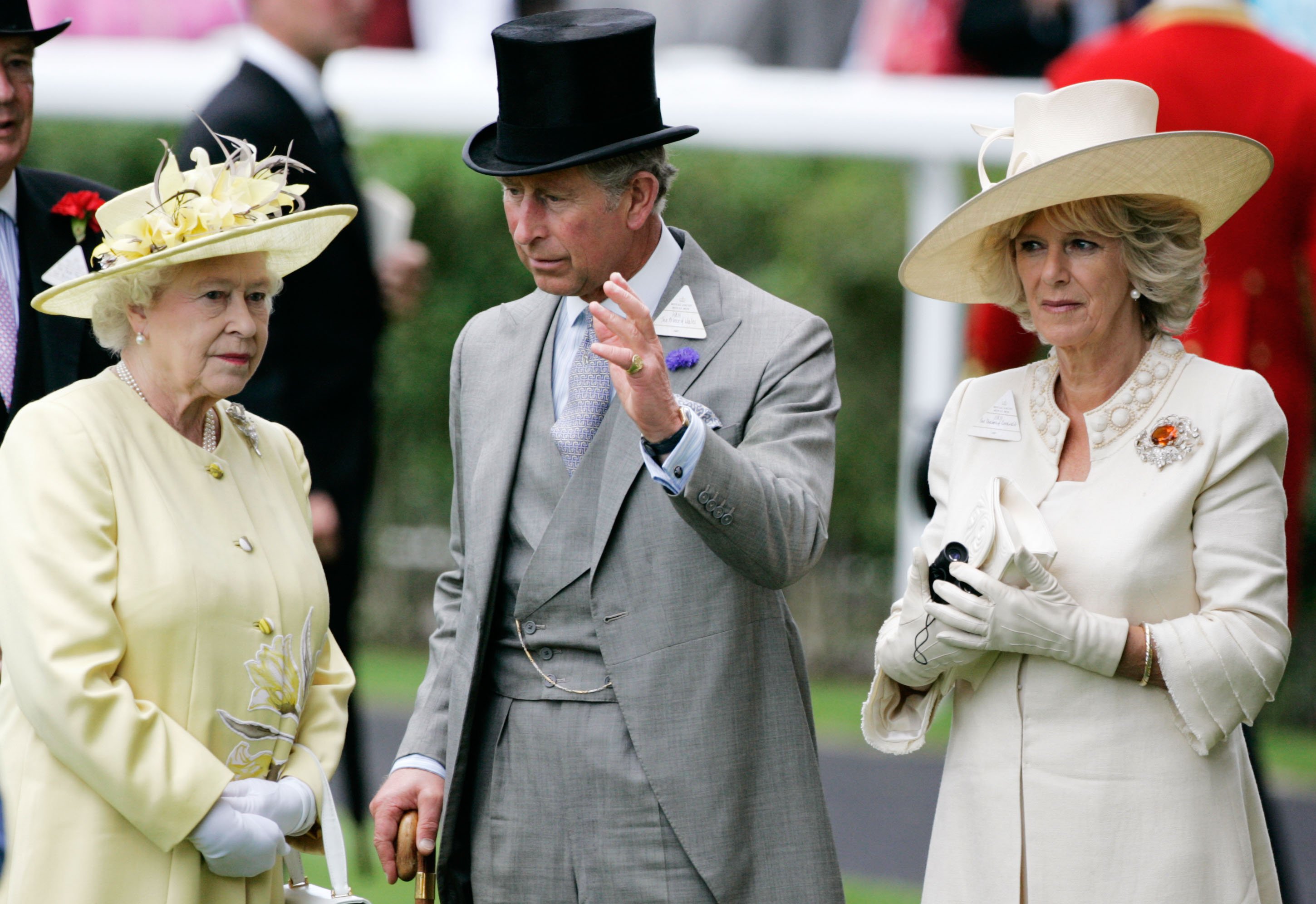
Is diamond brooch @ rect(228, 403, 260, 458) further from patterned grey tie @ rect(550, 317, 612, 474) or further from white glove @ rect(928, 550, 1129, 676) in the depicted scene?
white glove @ rect(928, 550, 1129, 676)

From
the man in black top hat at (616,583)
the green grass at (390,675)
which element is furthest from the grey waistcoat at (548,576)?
the green grass at (390,675)

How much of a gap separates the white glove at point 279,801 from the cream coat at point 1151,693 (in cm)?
123

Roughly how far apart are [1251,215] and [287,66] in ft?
9.81

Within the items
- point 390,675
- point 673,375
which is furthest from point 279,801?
point 390,675

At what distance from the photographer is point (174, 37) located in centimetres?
826

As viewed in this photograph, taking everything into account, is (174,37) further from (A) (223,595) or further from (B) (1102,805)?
(B) (1102,805)

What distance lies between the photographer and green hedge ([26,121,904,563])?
1245 centimetres

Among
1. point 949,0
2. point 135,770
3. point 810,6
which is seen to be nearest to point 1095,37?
point 949,0

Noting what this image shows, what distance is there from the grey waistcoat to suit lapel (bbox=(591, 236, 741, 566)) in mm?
39

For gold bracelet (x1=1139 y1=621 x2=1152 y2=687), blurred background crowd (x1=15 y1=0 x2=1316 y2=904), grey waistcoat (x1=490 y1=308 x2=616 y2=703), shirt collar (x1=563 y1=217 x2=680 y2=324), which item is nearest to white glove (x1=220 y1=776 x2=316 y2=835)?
grey waistcoat (x1=490 y1=308 x2=616 y2=703)

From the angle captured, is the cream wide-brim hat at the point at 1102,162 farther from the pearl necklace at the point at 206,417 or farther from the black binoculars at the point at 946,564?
the pearl necklace at the point at 206,417

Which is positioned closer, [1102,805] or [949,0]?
[1102,805]

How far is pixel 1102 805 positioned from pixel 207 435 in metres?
1.85

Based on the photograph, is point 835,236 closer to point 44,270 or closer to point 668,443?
point 44,270
